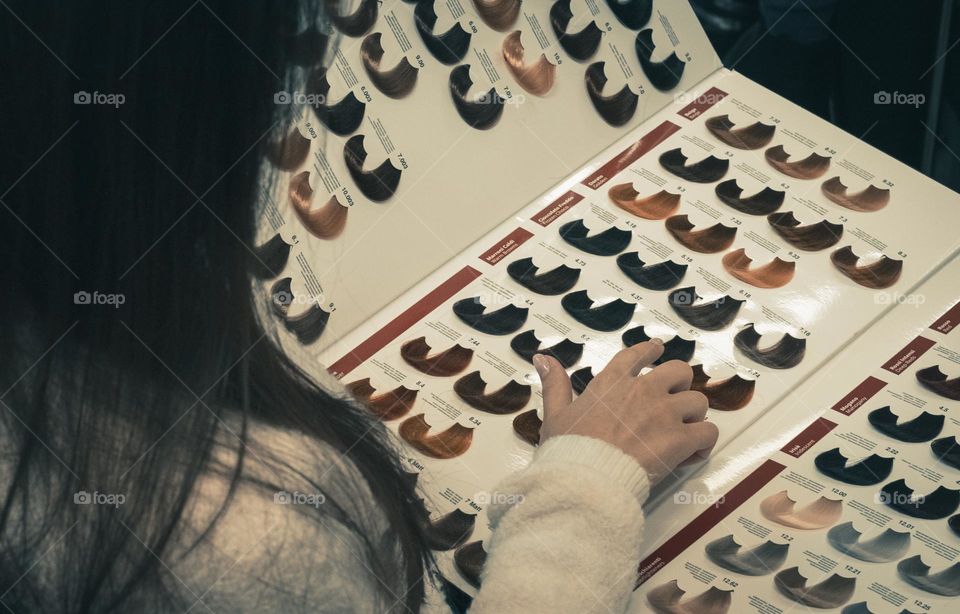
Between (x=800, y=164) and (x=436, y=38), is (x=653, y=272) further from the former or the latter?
(x=436, y=38)

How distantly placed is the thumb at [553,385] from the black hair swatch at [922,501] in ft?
1.01

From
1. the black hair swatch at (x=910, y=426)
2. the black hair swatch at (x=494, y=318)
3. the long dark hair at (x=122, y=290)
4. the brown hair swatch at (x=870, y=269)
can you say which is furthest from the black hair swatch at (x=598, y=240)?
the long dark hair at (x=122, y=290)

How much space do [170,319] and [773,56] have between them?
4.08ft

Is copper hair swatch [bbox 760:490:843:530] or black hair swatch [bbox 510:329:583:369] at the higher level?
black hair swatch [bbox 510:329:583:369]

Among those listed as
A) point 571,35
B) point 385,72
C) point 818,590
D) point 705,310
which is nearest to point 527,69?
point 571,35

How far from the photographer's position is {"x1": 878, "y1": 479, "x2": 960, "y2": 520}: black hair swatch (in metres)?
0.97

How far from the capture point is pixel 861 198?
1212 millimetres

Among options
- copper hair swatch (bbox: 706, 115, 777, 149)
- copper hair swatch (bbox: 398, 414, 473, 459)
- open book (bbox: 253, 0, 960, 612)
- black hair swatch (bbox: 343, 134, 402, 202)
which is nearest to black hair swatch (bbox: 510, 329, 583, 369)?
open book (bbox: 253, 0, 960, 612)

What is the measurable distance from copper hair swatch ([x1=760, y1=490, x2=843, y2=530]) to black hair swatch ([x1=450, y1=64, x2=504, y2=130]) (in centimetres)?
56

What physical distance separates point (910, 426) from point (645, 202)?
39 cm

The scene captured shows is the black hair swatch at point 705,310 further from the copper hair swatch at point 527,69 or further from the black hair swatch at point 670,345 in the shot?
the copper hair swatch at point 527,69

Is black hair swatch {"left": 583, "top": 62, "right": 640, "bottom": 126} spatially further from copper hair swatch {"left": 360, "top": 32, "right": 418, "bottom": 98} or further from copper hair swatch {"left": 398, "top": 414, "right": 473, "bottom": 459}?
copper hair swatch {"left": 398, "top": 414, "right": 473, "bottom": 459}

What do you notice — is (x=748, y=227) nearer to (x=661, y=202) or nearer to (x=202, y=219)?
(x=661, y=202)

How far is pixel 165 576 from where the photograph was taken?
0.82 meters
